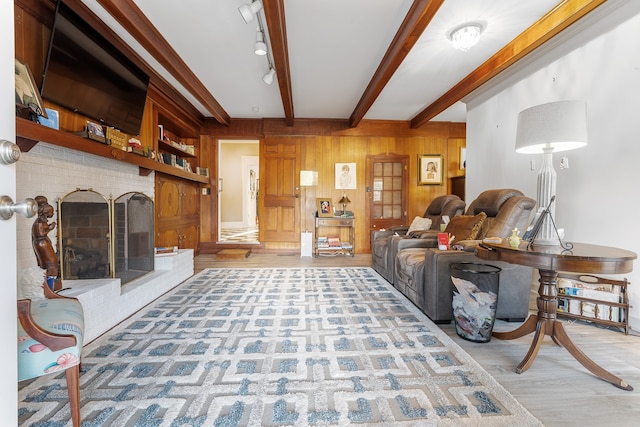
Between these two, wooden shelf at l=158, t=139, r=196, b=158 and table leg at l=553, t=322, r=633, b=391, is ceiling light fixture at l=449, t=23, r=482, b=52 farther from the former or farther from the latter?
wooden shelf at l=158, t=139, r=196, b=158

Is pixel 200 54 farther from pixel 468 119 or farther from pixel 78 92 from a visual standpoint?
pixel 468 119

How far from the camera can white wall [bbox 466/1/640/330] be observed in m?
2.10

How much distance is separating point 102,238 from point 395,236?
114 inches

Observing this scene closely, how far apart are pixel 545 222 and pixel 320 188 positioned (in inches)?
163

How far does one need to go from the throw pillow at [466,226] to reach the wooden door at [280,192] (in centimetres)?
316

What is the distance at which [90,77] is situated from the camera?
2.44m

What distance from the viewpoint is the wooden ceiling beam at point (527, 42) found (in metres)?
2.27

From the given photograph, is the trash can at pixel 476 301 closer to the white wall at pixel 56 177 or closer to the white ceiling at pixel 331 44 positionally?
the white ceiling at pixel 331 44

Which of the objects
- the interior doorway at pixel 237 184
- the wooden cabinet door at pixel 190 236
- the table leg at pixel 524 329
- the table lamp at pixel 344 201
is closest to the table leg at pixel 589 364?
the table leg at pixel 524 329

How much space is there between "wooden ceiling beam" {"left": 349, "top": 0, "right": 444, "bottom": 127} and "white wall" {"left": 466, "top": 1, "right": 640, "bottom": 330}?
139cm

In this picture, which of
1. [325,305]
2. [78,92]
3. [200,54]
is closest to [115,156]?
[78,92]

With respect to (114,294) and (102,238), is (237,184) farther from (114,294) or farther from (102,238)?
(114,294)

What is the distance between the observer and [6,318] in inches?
25.7

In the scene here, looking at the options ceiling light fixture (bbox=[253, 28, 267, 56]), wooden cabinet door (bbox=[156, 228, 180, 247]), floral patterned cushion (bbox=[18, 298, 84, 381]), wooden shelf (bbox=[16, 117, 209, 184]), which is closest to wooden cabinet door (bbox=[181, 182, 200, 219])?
wooden cabinet door (bbox=[156, 228, 180, 247])
